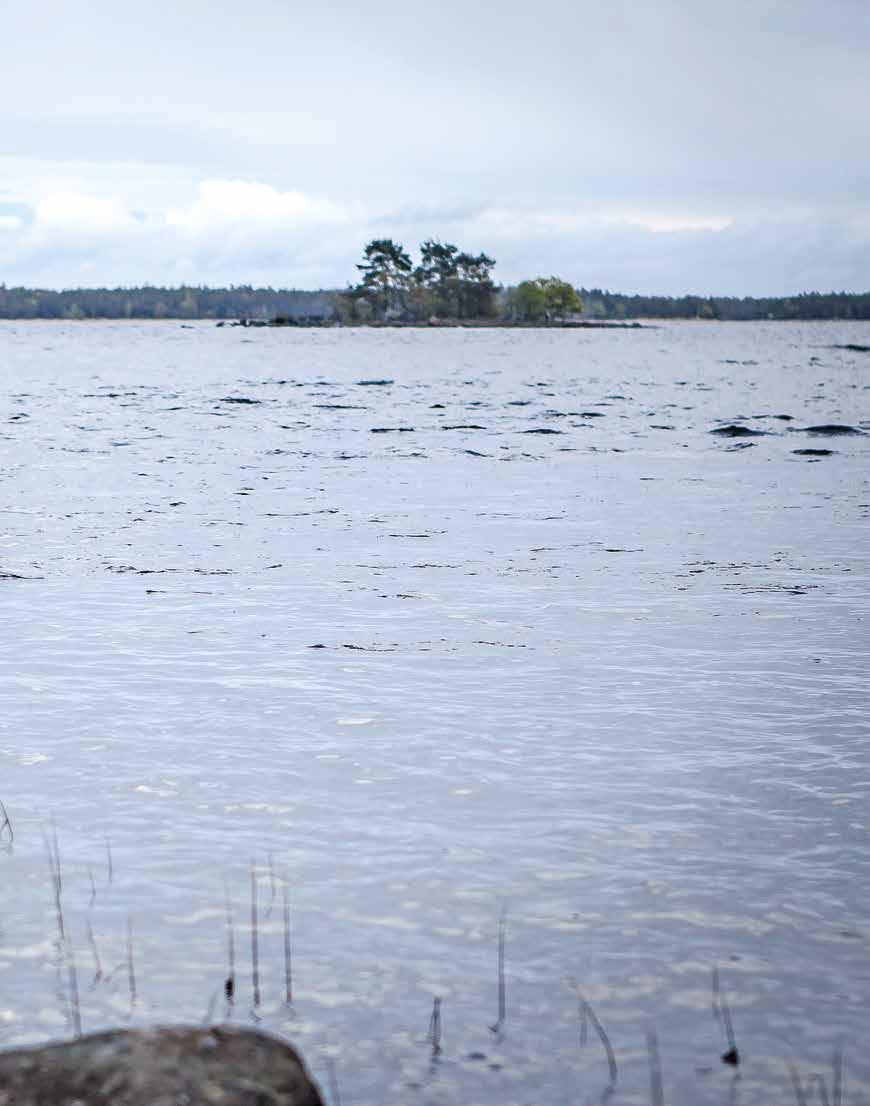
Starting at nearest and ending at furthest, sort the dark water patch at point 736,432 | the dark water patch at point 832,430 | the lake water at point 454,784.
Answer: the lake water at point 454,784, the dark water patch at point 736,432, the dark water patch at point 832,430

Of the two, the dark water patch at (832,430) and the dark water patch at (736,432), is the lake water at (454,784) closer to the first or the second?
the dark water patch at (736,432)

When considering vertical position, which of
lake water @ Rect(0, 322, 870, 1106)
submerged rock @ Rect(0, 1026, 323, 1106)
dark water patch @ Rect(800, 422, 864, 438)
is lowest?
lake water @ Rect(0, 322, 870, 1106)

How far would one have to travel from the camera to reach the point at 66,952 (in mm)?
6801

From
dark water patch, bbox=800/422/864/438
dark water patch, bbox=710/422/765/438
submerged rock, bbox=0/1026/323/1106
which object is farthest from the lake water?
dark water patch, bbox=800/422/864/438

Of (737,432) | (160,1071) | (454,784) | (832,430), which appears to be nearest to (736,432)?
(737,432)

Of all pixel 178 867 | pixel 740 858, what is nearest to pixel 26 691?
pixel 178 867

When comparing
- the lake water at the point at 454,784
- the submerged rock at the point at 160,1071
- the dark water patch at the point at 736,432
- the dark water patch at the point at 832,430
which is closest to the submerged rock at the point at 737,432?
the dark water patch at the point at 736,432

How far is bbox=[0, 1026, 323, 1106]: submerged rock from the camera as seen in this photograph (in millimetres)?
4449

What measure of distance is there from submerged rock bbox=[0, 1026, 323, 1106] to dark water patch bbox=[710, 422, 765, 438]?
41428 mm

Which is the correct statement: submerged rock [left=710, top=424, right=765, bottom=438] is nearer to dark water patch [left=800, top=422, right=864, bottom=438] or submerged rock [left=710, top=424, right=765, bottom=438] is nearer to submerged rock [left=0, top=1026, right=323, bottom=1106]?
dark water patch [left=800, top=422, right=864, bottom=438]

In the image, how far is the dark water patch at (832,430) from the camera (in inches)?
1793

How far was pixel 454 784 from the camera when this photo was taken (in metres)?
9.59

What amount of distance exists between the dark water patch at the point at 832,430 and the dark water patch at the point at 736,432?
173 centimetres

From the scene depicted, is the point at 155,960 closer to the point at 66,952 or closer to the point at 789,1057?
the point at 66,952
